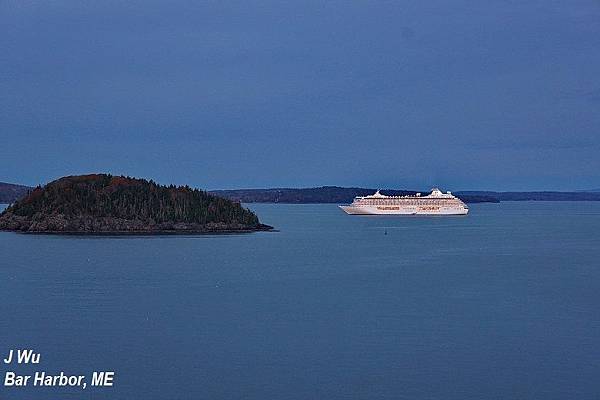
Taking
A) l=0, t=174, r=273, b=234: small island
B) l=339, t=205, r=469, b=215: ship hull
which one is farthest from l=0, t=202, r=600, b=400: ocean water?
l=339, t=205, r=469, b=215: ship hull

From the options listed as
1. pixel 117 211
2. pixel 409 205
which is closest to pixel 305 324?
pixel 117 211

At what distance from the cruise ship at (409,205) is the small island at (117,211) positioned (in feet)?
268

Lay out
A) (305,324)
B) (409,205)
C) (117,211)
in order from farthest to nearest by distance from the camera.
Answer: (409,205), (117,211), (305,324)

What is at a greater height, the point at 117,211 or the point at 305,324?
the point at 117,211

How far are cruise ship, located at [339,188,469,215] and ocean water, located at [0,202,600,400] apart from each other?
390ft

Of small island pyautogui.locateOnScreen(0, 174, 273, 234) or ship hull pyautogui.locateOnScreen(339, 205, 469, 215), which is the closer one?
small island pyautogui.locateOnScreen(0, 174, 273, 234)

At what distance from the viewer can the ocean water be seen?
85.4 feet

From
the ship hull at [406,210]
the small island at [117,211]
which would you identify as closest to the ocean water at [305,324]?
the small island at [117,211]

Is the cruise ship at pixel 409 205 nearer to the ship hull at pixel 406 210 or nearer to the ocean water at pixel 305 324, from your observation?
the ship hull at pixel 406 210

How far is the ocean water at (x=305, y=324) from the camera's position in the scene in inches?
1025

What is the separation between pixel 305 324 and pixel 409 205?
6248 inches

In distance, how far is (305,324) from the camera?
36.8 metres

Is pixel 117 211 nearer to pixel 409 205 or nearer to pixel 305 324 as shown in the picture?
pixel 305 324

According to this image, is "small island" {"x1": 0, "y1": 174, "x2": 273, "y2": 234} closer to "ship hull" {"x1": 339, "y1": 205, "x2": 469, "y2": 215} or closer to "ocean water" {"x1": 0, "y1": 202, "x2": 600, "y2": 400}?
"ocean water" {"x1": 0, "y1": 202, "x2": 600, "y2": 400}
